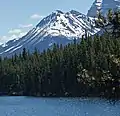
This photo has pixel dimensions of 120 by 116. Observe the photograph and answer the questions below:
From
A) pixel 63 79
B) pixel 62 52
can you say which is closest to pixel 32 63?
pixel 62 52

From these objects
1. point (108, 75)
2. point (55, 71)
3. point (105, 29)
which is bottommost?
point (108, 75)

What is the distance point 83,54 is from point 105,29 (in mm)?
129465

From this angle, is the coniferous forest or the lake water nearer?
the lake water

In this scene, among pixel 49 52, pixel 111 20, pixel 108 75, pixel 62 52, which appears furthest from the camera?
pixel 49 52

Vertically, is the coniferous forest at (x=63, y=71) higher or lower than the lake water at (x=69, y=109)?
higher

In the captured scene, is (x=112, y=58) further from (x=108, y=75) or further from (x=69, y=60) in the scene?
(x=69, y=60)

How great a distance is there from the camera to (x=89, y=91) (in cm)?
13825

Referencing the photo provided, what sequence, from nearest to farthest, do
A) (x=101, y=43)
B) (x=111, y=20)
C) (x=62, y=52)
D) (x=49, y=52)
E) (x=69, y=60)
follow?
(x=111, y=20)
(x=101, y=43)
(x=69, y=60)
(x=62, y=52)
(x=49, y=52)

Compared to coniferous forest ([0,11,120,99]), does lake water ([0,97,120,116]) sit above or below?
below

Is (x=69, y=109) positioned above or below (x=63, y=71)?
below

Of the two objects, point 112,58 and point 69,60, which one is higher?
A: point 69,60

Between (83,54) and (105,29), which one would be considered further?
(83,54)

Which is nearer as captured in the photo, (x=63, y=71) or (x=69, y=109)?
(x=69, y=109)

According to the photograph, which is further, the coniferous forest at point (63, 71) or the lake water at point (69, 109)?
the coniferous forest at point (63, 71)
